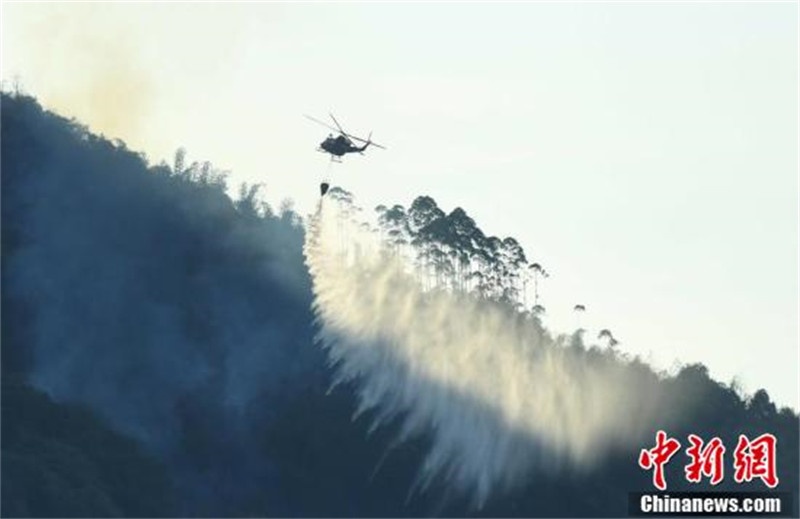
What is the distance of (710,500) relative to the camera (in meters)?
192

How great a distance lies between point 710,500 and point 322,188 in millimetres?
31986

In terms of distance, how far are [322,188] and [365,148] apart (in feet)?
22.4

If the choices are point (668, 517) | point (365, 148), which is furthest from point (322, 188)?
point (668, 517)

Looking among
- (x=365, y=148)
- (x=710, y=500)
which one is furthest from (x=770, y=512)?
(x=365, y=148)

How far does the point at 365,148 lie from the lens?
198750mm

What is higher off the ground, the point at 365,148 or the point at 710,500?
the point at 365,148

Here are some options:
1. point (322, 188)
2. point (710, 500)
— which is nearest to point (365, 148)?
point (322, 188)

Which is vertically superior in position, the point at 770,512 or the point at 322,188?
the point at 322,188

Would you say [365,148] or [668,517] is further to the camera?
[365,148]

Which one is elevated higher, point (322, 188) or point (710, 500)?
point (322, 188)

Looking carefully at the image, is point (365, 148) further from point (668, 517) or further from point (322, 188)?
point (668, 517)

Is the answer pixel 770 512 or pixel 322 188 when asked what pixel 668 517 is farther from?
pixel 322 188

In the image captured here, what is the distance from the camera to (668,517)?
18575 centimetres

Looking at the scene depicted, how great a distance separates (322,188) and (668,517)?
30.8 meters
